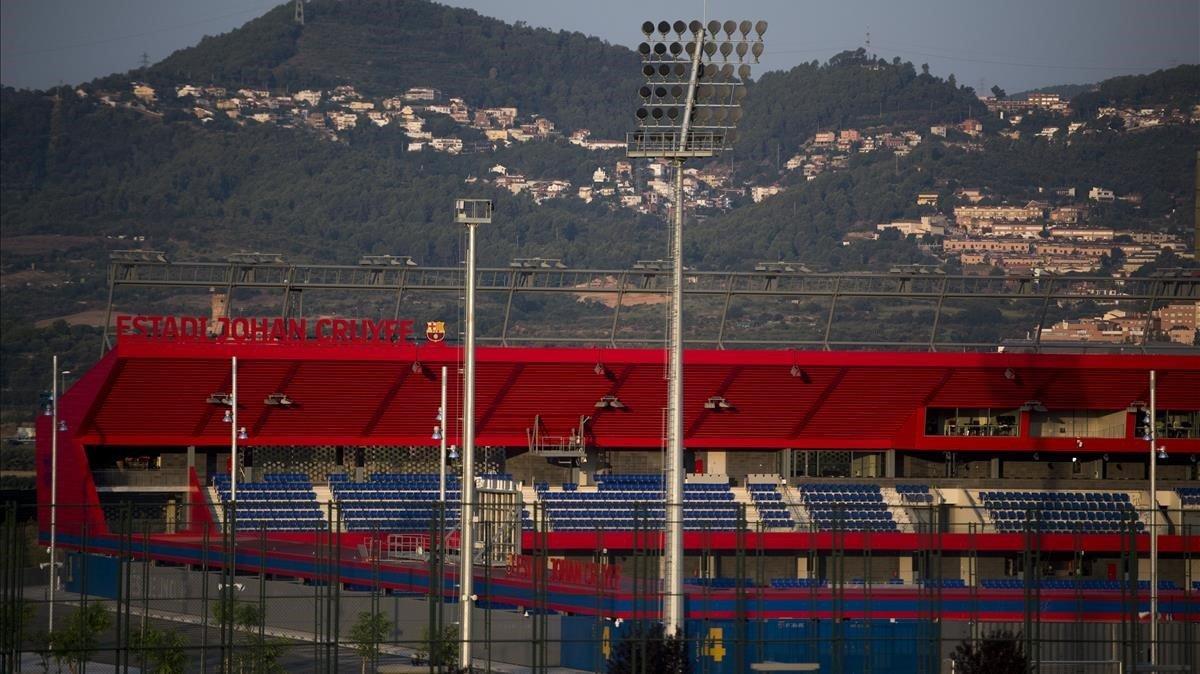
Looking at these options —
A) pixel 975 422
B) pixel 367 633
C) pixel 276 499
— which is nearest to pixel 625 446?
pixel 975 422

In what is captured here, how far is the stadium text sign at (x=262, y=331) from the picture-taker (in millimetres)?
63572

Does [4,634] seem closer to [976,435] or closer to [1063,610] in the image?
[1063,610]

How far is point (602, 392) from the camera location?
220 ft

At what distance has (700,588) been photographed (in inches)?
2018

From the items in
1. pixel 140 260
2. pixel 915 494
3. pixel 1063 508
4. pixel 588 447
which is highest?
A: pixel 140 260

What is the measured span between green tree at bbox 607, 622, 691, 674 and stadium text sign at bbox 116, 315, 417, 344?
26.9 metres

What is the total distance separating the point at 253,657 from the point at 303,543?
15.4 metres

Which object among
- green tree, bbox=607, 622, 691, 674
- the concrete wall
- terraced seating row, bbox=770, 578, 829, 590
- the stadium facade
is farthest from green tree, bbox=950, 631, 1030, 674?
the stadium facade

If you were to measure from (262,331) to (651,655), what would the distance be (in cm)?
2998

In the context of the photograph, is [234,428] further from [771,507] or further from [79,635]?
[79,635]

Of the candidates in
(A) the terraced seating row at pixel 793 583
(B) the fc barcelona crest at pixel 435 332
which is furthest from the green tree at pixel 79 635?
(B) the fc barcelona crest at pixel 435 332

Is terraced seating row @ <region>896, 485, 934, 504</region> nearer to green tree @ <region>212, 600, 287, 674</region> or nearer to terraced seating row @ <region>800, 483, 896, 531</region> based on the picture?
terraced seating row @ <region>800, 483, 896, 531</region>

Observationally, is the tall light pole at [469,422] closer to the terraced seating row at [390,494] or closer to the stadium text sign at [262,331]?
the terraced seating row at [390,494]

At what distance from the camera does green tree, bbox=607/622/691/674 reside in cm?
3772
